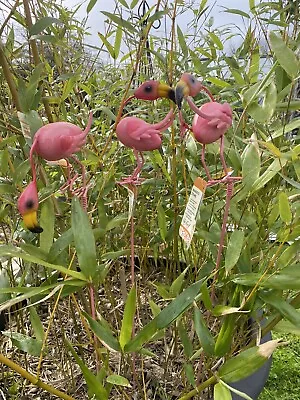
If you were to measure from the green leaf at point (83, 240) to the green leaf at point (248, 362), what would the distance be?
161 mm

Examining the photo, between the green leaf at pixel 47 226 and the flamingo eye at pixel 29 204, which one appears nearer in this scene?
the flamingo eye at pixel 29 204

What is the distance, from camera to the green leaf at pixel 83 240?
459 mm

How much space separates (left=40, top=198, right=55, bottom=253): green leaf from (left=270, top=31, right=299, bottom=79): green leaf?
0.92ft

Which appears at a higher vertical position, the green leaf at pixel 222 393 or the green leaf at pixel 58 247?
the green leaf at pixel 58 247

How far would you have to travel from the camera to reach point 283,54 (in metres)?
0.49

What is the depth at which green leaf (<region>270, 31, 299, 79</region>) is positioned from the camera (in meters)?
0.48

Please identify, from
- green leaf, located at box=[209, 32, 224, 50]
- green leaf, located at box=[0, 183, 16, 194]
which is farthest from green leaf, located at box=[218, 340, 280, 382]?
green leaf, located at box=[209, 32, 224, 50]

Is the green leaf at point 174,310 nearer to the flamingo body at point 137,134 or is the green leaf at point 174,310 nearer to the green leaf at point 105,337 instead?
the green leaf at point 105,337

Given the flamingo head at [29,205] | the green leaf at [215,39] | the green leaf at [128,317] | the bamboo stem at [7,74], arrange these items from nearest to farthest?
the flamingo head at [29,205] < the green leaf at [128,317] < the bamboo stem at [7,74] < the green leaf at [215,39]

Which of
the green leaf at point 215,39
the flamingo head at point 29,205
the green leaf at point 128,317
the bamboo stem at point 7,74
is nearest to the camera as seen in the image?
the flamingo head at point 29,205

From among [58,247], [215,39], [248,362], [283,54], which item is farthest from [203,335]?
[215,39]

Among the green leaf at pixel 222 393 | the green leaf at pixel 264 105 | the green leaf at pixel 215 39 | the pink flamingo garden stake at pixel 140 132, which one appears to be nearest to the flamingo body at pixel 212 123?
the pink flamingo garden stake at pixel 140 132

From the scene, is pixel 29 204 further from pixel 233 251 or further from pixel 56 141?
pixel 233 251

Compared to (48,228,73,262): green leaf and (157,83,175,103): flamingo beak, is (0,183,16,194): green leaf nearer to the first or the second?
(48,228,73,262): green leaf
